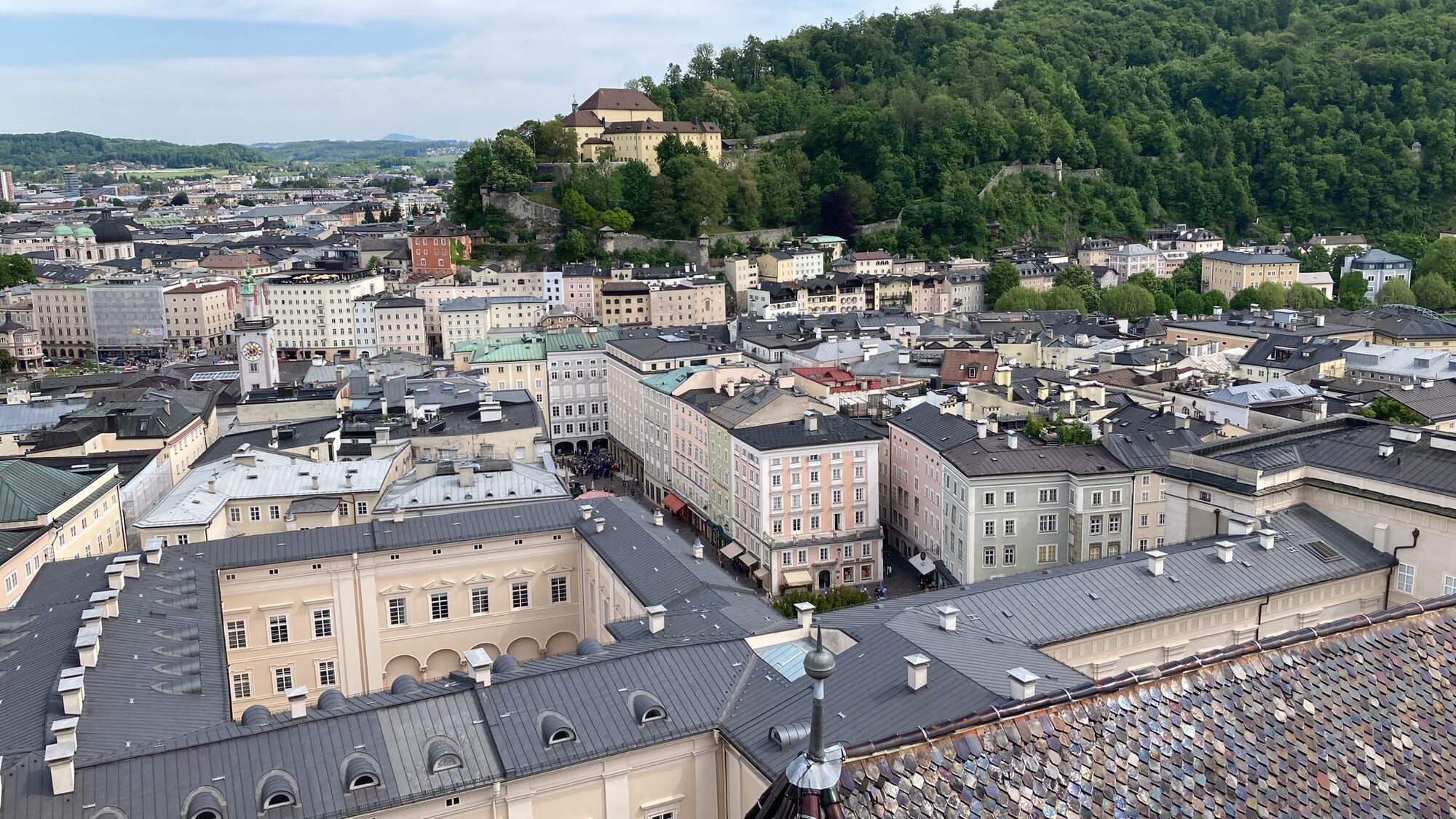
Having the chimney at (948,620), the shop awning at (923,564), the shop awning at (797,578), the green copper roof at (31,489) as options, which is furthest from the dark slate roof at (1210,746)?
the shop awning at (797,578)

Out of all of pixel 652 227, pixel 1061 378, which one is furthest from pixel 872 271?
pixel 1061 378

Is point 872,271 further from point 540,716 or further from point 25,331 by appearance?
point 540,716

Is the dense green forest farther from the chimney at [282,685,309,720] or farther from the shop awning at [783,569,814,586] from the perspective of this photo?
the chimney at [282,685,309,720]

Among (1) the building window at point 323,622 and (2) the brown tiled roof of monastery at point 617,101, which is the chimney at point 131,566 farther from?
(2) the brown tiled roof of monastery at point 617,101

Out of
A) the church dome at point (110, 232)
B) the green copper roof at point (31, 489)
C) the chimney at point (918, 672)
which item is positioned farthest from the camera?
the church dome at point (110, 232)

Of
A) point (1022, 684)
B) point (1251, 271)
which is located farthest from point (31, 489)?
point (1251, 271)
